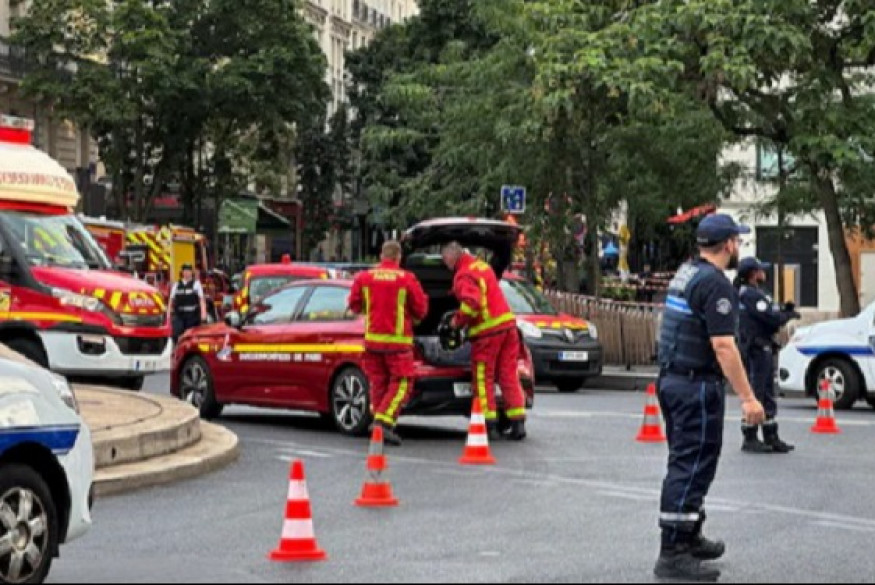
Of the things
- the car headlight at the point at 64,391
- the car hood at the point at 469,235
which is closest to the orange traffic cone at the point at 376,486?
the car headlight at the point at 64,391

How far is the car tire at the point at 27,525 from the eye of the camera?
28.6 feet

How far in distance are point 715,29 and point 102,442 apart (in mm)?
16690

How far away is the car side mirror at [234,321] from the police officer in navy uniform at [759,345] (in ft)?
16.8

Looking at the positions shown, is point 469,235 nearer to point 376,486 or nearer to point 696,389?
point 376,486

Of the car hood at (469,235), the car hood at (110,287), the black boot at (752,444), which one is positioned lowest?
the black boot at (752,444)

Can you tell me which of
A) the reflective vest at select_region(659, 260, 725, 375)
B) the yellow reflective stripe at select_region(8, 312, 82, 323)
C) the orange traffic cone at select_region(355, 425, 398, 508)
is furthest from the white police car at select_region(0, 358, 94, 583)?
the yellow reflective stripe at select_region(8, 312, 82, 323)

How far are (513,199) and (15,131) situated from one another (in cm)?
1131

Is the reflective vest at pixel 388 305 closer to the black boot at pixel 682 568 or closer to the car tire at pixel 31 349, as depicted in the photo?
the car tire at pixel 31 349

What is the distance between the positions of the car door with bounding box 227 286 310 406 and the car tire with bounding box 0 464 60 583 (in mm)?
9834

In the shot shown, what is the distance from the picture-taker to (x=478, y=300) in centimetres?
1738

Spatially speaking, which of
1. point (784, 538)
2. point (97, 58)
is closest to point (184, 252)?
point (97, 58)

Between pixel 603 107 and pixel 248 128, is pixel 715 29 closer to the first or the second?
pixel 603 107

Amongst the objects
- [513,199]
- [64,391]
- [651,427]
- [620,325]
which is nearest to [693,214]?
[620,325]

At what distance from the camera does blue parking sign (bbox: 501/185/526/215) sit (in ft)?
105
